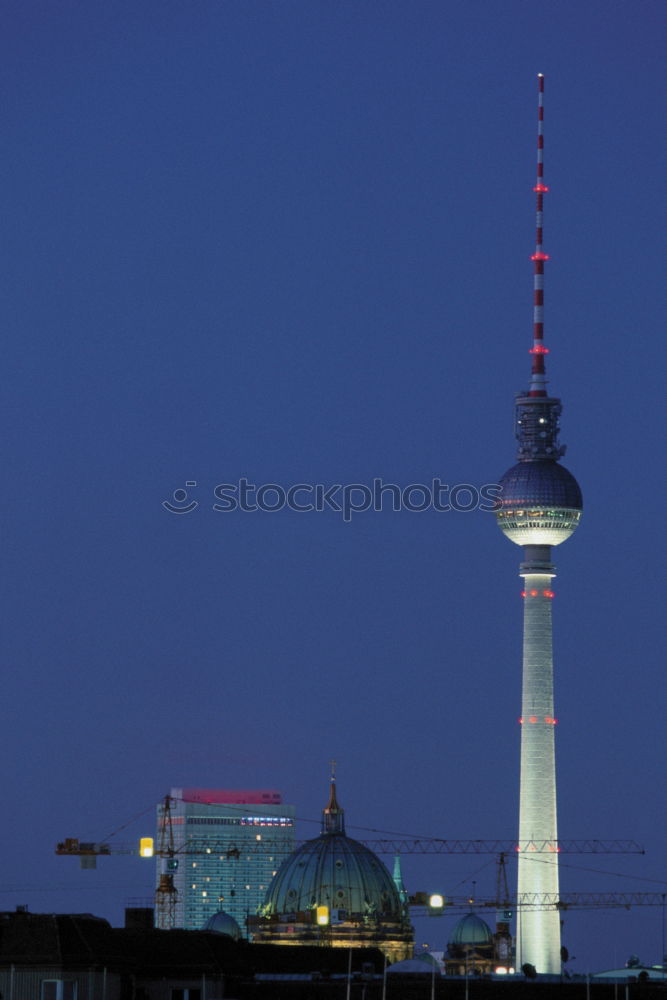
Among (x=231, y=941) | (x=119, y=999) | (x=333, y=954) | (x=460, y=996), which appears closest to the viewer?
(x=119, y=999)

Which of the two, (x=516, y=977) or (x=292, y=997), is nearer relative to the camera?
(x=292, y=997)

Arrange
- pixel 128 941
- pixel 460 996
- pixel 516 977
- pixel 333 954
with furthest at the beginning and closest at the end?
pixel 333 954
pixel 516 977
pixel 460 996
pixel 128 941

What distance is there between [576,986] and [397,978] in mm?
11848

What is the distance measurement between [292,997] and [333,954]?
4213cm

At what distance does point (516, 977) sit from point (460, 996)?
1584 cm

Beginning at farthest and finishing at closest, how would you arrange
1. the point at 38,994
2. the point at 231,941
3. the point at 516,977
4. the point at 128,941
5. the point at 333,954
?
1. the point at 333,954
2. the point at 231,941
3. the point at 516,977
4. the point at 128,941
5. the point at 38,994

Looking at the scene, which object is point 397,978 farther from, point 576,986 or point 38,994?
point 38,994

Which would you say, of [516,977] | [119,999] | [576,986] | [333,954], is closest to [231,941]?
[333,954]

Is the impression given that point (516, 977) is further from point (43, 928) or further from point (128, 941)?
point (43, 928)

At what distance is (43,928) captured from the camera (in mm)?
117688

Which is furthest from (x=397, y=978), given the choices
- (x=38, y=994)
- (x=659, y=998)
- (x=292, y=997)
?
(x=38, y=994)

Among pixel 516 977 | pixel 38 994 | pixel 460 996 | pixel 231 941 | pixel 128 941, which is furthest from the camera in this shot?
pixel 231 941

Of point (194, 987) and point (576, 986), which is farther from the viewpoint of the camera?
point (576, 986)

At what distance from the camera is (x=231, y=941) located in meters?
177
